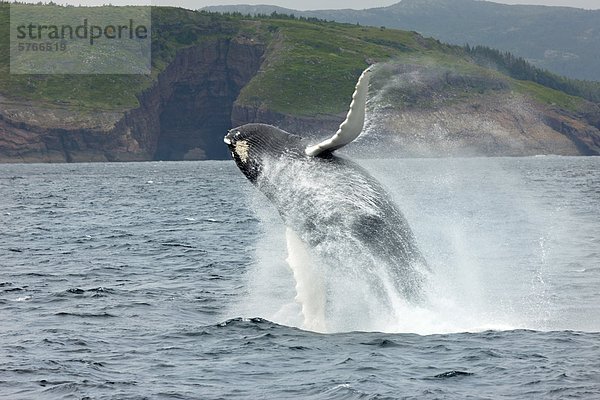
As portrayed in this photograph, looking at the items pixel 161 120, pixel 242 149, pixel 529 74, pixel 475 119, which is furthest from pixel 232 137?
pixel 529 74

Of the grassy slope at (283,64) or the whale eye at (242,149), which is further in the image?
the grassy slope at (283,64)

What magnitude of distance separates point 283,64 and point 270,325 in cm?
13582

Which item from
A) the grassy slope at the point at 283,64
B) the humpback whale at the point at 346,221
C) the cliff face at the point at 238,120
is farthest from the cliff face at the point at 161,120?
the humpback whale at the point at 346,221

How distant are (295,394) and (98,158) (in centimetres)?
12567

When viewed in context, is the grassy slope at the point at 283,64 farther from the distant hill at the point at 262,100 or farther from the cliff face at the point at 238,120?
the cliff face at the point at 238,120

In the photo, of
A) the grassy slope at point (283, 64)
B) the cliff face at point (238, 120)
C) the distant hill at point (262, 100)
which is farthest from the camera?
the grassy slope at point (283, 64)

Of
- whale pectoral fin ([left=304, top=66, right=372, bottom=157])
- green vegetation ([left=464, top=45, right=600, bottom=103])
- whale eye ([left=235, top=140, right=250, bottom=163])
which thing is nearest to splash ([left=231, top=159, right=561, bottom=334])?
whale eye ([left=235, top=140, right=250, bottom=163])

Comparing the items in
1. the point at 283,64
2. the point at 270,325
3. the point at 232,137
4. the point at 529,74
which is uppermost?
the point at 232,137

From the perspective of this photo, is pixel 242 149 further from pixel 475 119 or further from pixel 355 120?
pixel 475 119

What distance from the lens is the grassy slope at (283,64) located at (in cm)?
13750

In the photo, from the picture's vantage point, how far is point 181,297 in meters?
16.8

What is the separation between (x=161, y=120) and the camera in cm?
14650

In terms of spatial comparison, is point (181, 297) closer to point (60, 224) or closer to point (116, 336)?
point (116, 336)

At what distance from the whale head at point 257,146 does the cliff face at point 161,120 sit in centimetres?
11682
